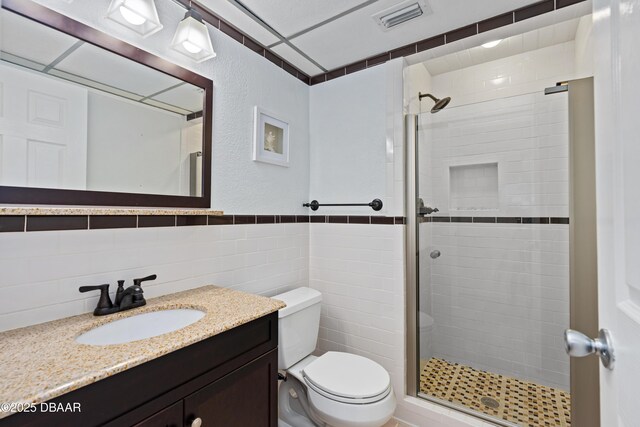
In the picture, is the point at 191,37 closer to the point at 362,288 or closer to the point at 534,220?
the point at 362,288

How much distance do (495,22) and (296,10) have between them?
1.06 metres

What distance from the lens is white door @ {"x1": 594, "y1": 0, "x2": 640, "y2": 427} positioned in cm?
44

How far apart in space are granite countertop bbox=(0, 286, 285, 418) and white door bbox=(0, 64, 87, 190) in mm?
480

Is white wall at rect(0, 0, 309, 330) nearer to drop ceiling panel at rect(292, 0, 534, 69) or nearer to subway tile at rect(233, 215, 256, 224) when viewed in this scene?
subway tile at rect(233, 215, 256, 224)

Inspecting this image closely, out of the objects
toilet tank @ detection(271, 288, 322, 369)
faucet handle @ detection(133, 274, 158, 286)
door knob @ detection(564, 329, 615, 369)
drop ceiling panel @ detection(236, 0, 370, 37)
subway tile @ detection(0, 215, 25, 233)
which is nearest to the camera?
door knob @ detection(564, 329, 615, 369)

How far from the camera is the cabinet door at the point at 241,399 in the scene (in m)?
0.95

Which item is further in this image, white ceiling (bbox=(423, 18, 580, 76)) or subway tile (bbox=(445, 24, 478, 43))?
white ceiling (bbox=(423, 18, 580, 76))

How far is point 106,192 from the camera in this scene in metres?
1.15

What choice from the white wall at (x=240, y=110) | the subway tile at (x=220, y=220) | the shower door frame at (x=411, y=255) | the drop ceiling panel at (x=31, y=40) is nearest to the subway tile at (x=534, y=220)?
the shower door frame at (x=411, y=255)

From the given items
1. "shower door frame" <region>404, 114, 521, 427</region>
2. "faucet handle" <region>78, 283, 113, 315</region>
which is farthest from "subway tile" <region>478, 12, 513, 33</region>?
"faucet handle" <region>78, 283, 113, 315</region>

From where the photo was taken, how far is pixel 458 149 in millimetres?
1989

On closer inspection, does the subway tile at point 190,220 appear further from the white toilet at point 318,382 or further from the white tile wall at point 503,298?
the white tile wall at point 503,298

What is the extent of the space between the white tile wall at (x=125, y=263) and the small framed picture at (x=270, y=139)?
1.42 ft

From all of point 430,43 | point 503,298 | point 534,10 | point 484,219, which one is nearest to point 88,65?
point 430,43
